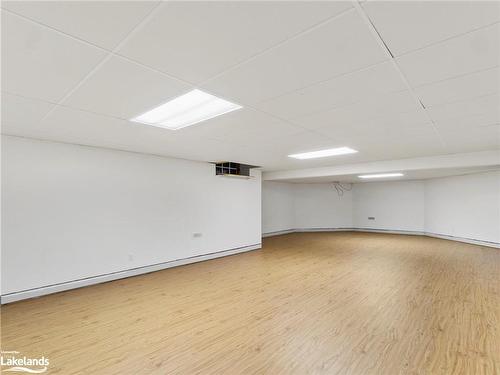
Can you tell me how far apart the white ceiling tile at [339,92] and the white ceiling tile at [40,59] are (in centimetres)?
137

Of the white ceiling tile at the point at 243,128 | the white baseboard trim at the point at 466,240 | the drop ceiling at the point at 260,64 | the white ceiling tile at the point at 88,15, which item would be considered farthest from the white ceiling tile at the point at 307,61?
the white baseboard trim at the point at 466,240

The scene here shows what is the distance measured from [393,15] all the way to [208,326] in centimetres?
300

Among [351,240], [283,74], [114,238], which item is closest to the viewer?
[283,74]

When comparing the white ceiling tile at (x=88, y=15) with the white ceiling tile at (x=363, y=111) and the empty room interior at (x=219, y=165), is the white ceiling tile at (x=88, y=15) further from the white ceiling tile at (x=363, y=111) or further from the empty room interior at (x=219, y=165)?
the white ceiling tile at (x=363, y=111)

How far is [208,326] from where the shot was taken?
8.88 feet

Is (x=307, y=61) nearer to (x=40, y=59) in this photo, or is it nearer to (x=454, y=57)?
(x=454, y=57)

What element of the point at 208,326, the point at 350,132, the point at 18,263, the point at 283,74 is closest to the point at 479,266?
the point at 350,132

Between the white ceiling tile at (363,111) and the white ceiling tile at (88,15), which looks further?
the white ceiling tile at (363,111)

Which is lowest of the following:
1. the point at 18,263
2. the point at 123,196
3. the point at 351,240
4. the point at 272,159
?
the point at 351,240

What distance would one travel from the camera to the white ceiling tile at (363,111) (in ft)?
7.17

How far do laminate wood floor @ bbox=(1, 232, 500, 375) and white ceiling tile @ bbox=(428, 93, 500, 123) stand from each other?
2.22 meters

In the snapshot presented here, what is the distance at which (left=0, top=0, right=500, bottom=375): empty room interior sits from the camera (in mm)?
1315

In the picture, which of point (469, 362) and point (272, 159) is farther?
point (272, 159)

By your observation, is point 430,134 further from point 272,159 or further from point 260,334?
point 260,334
